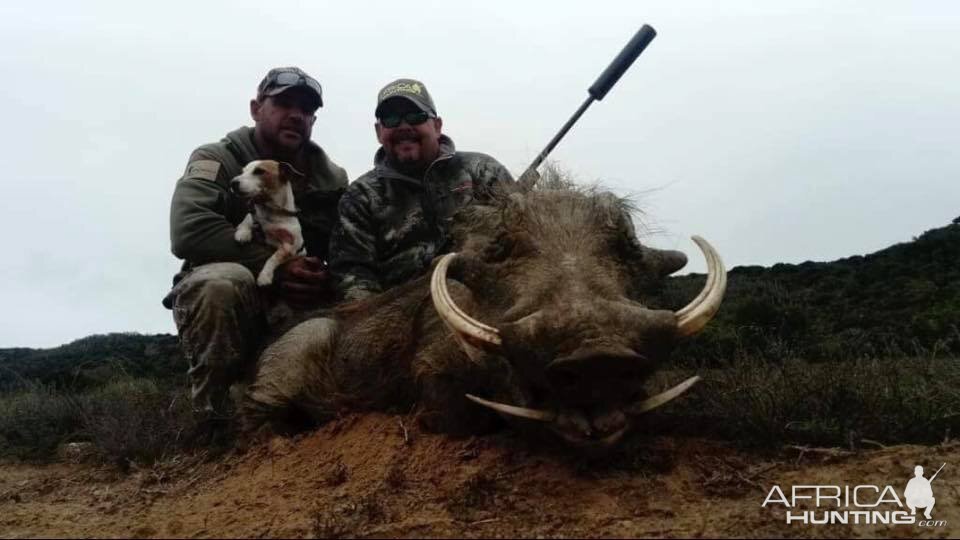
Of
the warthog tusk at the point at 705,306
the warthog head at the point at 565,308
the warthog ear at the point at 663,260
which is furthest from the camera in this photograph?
the warthog ear at the point at 663,260

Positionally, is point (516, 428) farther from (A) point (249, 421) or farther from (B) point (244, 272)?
(B) point (244, 272)

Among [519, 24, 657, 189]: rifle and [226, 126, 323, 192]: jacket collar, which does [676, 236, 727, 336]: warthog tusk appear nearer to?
[519, 24, 657, 189]: rifle

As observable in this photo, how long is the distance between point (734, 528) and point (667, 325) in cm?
64

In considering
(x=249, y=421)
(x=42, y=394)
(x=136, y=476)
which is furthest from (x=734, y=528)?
(x=42, y=394)

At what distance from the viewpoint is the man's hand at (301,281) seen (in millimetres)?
4965

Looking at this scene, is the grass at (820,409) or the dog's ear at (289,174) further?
the dog's ear at (289,174)

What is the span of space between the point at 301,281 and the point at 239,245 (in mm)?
436

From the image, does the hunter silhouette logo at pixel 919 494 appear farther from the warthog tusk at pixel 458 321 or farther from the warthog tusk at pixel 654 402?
the warthog tusk at pixel 458 321

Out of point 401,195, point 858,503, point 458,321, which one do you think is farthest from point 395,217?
point 858,503

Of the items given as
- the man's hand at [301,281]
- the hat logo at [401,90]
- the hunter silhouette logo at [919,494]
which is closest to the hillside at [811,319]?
the hunter silhouette logo at [919,494]

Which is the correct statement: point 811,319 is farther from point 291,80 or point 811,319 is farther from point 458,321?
point 458,321

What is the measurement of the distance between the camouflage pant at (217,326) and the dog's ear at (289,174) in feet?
2.23

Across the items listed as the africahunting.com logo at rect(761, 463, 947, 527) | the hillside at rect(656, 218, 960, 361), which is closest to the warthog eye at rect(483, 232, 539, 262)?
the africahunting.com logo at rect(761, 463, 947, 527)

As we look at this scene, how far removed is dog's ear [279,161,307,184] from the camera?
516 cm
